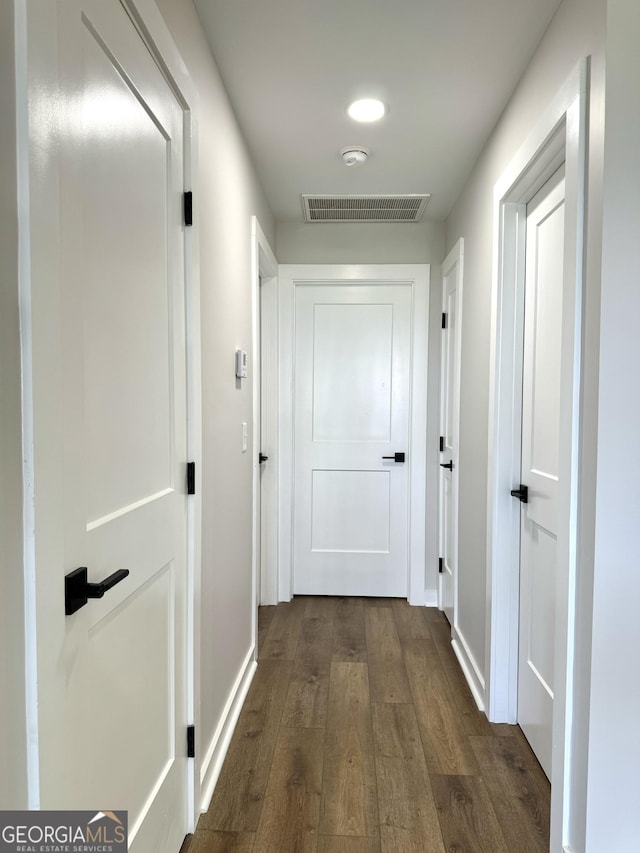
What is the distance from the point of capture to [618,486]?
1.12 meters

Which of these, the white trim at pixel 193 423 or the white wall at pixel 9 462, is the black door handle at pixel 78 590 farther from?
the white trim at pixel 193 423

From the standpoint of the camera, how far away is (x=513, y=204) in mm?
1892

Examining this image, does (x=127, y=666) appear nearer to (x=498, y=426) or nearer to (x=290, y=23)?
(x=498, y=426)

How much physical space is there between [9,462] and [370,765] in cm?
166

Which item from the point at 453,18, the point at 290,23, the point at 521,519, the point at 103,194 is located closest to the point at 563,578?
the point at 521,519

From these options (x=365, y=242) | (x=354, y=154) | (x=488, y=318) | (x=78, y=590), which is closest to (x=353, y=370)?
(x=365, y=242)

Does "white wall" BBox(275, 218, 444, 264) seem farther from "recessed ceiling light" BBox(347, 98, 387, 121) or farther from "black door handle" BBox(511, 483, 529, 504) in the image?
"black door handle" BBox(511, 483, 529, 504)

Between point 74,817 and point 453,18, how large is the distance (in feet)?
7.05

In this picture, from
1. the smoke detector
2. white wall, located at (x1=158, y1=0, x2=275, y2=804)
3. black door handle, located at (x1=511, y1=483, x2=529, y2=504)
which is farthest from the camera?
the smoke detector

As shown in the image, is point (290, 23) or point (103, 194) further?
point (290, 23)

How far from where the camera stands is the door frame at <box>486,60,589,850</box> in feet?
4.05

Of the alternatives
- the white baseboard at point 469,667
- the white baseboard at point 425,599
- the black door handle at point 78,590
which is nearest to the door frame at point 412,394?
the white baseboard at point 425,599

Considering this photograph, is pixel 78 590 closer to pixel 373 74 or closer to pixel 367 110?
pixel 373 74

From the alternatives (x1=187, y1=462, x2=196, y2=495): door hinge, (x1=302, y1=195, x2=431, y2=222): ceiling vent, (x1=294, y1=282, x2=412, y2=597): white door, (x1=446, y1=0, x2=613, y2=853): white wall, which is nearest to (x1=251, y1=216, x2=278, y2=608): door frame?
(x1=294, y1=282, x2=412, y2=597): white door
